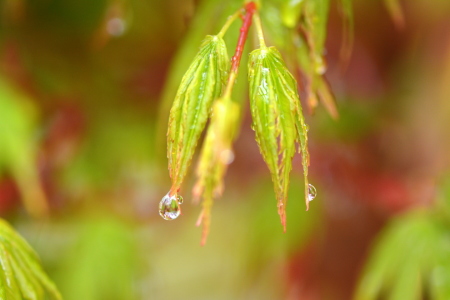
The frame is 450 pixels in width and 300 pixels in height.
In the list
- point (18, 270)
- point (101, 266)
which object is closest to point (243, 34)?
point (18, 270)

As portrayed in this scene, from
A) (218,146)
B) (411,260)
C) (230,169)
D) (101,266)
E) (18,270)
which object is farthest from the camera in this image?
(230,169)

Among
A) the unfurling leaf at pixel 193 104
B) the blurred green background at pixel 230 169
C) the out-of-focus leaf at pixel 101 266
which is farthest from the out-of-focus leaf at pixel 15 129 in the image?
the unfurling leaf at pixel 193 104

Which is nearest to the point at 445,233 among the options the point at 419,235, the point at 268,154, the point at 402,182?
the point at 419,235

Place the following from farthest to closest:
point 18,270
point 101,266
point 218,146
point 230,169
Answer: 1. point 230,169
2. point 101,266
3. point 18,270
4. point 218,146

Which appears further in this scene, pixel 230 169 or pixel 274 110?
pixel 230 169

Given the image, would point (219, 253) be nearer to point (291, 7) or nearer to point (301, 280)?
point (301, 280)

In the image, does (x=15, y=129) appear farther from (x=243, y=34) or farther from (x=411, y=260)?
(x=411, y=260)
